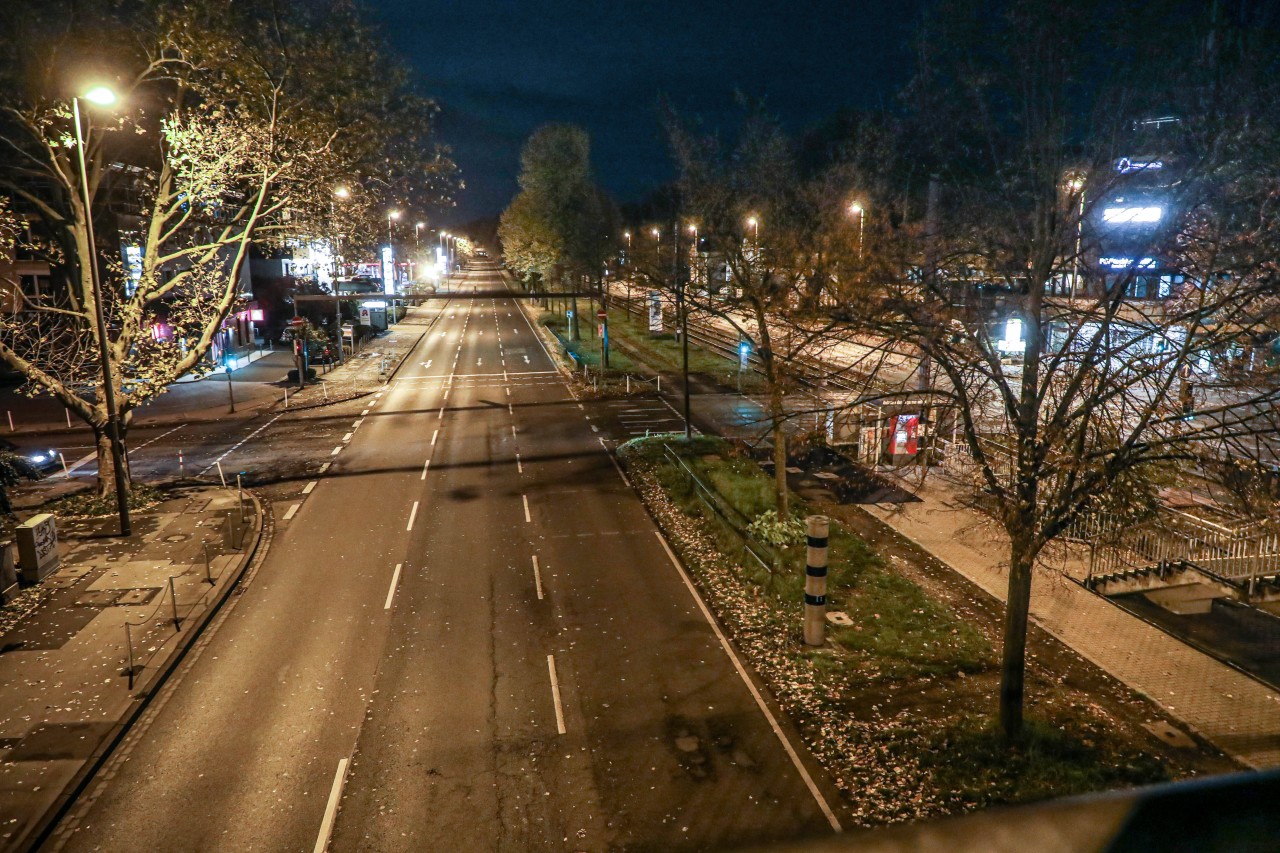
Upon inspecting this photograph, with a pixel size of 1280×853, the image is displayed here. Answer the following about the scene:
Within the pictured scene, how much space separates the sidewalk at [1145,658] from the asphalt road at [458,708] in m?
4.12

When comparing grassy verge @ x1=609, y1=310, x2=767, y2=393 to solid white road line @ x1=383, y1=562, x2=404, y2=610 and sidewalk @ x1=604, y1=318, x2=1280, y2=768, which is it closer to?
sidewalk @ x1=604, y1=318, x2=1280, y2=768

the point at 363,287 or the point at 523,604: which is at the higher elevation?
the point at 363,287

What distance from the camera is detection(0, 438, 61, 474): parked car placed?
23594mm

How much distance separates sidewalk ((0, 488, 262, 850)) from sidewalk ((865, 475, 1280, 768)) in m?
10.4

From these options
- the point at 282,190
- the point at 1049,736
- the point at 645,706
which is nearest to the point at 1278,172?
the point at 1049,736

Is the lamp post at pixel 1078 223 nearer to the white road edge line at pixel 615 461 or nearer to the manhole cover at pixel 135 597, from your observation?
the white road edge line at pixel 615 461

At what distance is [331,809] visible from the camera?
8.51 meters

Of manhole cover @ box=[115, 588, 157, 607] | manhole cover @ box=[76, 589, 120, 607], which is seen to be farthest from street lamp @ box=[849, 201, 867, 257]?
manhole cover @ box=[76, 589, 120, 607]

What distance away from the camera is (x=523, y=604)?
45.6 ft

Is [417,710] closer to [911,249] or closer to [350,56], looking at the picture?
[911,249]

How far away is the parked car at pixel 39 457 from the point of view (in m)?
23.6

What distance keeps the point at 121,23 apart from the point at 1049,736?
73.9ft

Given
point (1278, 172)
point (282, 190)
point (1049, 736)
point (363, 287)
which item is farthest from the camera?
point (363, 287)

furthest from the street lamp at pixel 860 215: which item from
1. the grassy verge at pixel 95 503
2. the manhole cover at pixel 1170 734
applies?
the grassy verge at pixel 95 503
